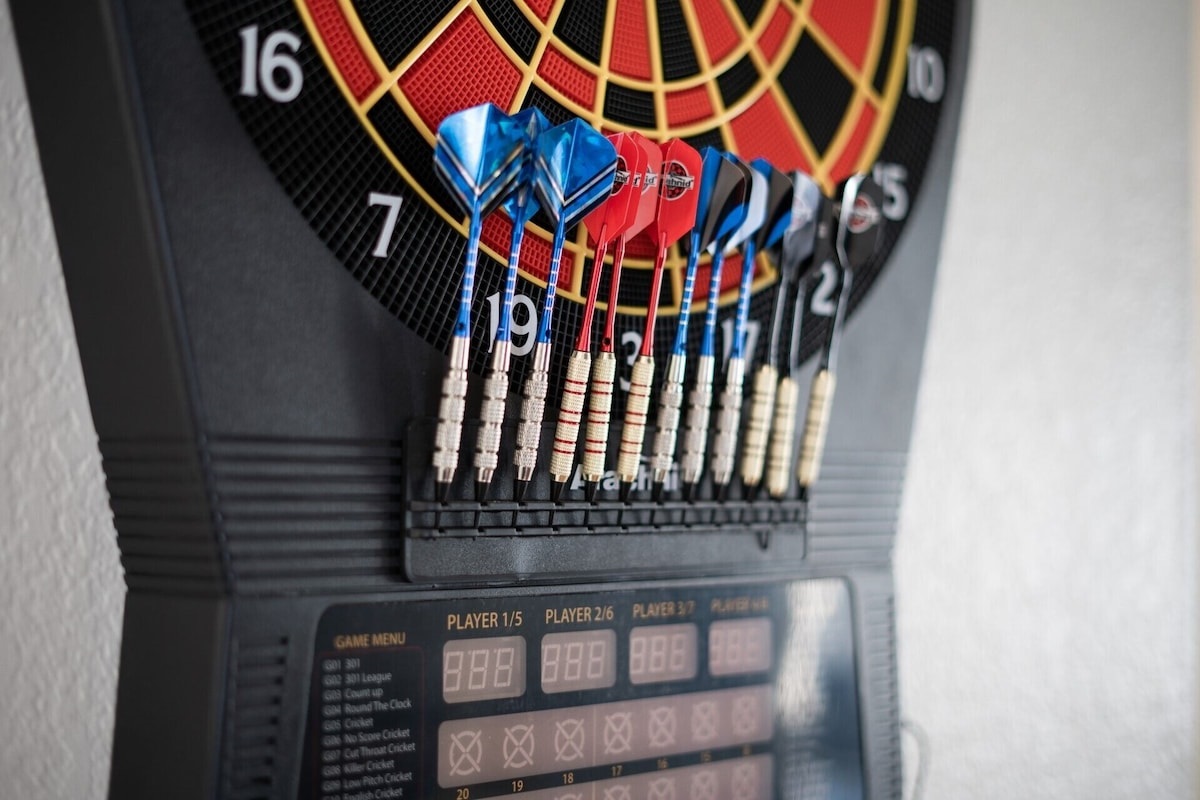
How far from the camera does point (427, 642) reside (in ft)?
3.05

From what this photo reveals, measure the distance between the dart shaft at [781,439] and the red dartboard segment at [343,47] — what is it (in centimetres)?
48

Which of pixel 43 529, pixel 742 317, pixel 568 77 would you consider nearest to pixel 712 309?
pixel 742 317

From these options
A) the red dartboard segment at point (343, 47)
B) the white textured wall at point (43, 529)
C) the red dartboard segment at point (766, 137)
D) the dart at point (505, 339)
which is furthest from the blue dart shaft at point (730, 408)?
the white textured wall at point (43, 529)

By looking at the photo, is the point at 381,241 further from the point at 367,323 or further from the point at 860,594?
the point at 860,594

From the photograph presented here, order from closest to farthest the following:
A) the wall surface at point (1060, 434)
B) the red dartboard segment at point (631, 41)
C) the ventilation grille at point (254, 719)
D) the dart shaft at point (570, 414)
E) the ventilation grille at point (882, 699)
Answer: the ventilation grille at point (254, 719), the dart shaft at point (570, 414), the red dartboard segment at point (631, 41), the ventilation grille at point (882, 699), the wall surface at point (1060, 434)

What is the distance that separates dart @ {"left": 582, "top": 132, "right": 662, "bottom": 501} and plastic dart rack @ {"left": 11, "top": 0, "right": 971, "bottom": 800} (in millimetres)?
36

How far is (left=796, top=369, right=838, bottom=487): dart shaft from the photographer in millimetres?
1123

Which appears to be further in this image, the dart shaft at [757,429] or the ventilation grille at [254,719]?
the dart shaft at [757,429]

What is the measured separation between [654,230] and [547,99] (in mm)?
147

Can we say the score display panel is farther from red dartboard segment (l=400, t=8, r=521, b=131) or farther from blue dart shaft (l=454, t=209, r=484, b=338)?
red dartboard segment (l=400, t=8, r=521, b=131)

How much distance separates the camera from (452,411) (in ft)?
2.91

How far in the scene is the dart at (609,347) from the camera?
0.96 m

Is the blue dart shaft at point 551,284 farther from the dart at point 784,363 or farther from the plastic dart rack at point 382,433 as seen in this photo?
the dart at point 784,363

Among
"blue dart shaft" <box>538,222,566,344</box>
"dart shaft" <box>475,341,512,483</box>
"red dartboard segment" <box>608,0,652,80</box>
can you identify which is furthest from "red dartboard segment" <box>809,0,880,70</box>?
"dart shaft" <box>475,341,512,483</box>
